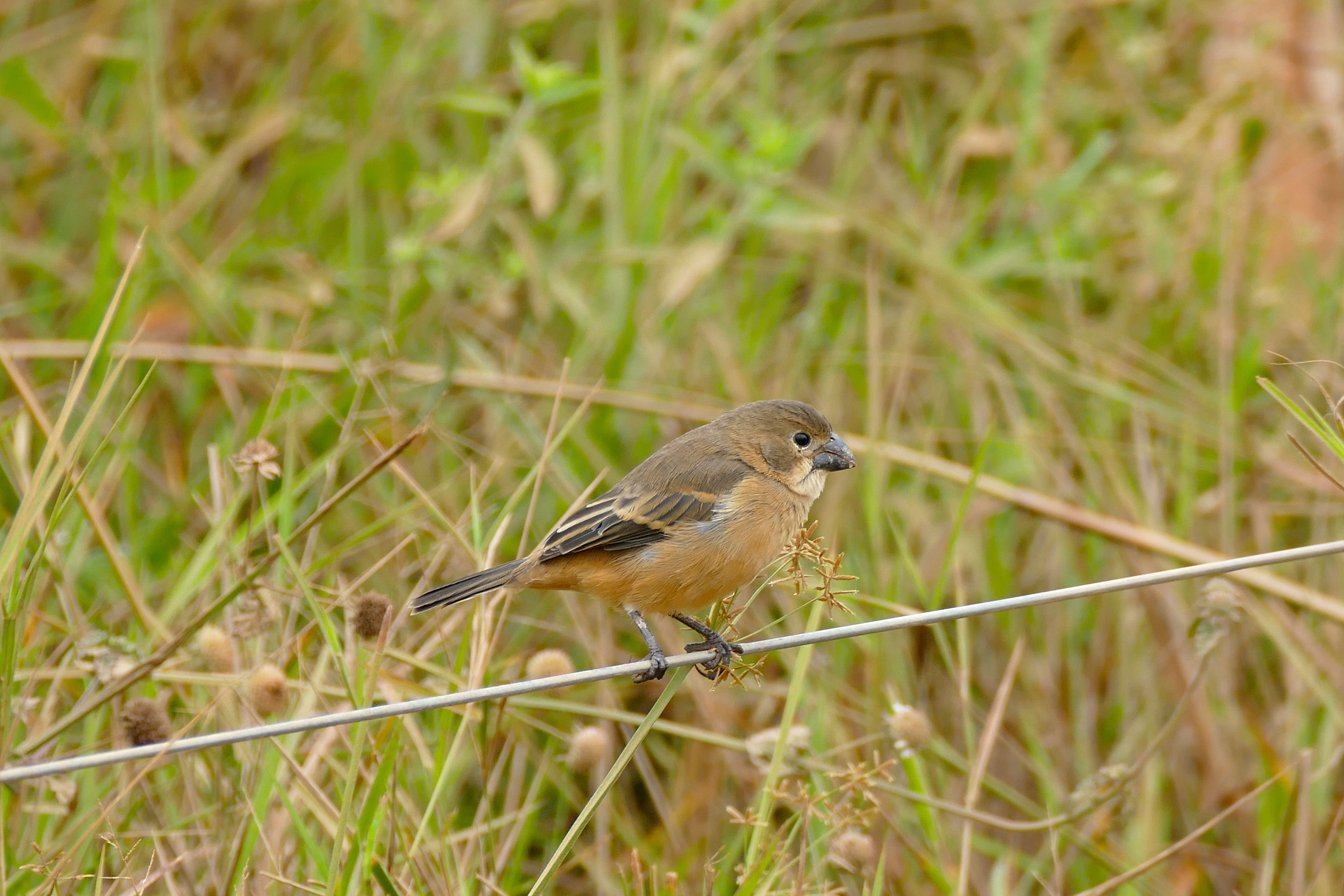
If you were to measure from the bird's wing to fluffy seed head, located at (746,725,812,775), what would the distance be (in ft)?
1.98

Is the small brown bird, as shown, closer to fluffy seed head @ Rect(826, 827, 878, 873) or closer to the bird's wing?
the bird's wing

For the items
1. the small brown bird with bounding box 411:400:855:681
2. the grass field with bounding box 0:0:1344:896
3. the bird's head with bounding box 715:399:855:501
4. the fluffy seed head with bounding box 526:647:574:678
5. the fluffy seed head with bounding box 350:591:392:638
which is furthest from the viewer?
the bird's head with bounding box 715:399:855:501

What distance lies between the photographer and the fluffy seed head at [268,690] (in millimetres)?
2740

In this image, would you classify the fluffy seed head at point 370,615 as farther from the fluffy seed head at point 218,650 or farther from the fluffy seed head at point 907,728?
the fluffy seed head at point 907,728

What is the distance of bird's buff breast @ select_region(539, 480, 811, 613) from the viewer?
325 cm

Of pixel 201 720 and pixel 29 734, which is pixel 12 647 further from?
pixel 29 734

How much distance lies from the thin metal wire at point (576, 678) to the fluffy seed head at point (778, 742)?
1.20 ft

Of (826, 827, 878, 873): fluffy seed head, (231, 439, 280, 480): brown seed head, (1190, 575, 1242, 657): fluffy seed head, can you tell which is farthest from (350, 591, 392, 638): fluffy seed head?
(1190, 575, 1242, 657): fluffy seed head

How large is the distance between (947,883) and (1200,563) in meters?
1.35

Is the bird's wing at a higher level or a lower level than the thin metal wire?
lower

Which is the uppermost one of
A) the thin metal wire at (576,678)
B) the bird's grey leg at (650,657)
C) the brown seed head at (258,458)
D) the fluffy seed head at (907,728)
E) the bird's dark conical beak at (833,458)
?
the brown seed head at (258,458)

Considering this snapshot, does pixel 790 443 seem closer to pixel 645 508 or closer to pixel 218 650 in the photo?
pixel 645 508

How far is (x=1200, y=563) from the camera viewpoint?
3777 millimetres

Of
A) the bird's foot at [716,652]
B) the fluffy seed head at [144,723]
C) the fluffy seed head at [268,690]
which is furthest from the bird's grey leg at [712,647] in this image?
the fluffy seed head at [144,723]
